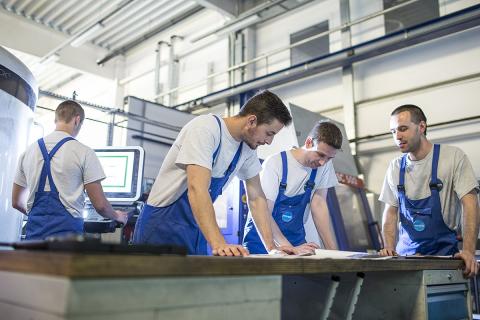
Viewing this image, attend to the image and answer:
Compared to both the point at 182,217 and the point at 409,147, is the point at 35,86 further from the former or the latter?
the point at 409,147

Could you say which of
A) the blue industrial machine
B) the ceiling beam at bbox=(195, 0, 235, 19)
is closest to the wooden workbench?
the blue industrial machine

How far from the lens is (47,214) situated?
7.21 ft

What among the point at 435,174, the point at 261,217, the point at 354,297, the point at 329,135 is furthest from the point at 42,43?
the point at 354,297

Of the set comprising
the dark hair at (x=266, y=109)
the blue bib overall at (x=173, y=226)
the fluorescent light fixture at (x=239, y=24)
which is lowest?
the blue bib overall at (x=173, y=226)

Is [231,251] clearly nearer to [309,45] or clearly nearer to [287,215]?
[287,215]

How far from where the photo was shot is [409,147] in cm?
221

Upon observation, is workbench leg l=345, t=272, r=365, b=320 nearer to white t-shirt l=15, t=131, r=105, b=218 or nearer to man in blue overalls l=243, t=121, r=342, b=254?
man in blue overalls l=243, t=121, r=342, b=254

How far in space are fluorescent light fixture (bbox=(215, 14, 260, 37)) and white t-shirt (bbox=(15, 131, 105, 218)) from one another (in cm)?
382

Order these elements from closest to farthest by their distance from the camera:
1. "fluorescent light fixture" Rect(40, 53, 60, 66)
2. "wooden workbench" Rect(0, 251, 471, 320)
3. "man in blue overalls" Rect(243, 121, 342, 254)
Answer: "wooden workbench" Rect(0, 251, 471, 320)
"man in blue overalls" Rect(243, 121, 342, 254)
"fluorescent light fixture" Rect(40, 53, 60, 66)

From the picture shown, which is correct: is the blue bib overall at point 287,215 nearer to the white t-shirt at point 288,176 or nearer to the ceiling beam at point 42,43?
the white t-shirt at point 288,176

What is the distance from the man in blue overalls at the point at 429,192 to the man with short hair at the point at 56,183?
1636 mm

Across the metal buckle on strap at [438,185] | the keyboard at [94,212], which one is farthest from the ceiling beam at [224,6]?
the metal buckle on strap at [438,185]

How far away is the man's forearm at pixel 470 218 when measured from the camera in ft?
6.51

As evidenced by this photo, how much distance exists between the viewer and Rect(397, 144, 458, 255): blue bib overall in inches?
82.2
